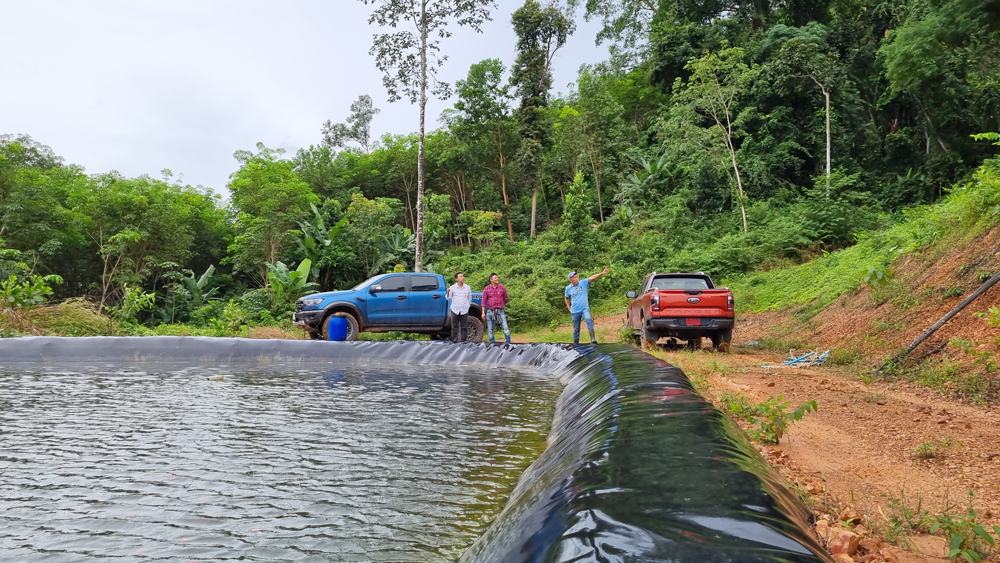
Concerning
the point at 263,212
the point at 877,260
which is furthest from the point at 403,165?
the point at 877,260

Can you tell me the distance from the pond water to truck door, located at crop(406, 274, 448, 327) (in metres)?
5.73

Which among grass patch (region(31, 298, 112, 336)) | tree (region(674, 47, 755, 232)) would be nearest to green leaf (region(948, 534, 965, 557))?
grass patch (region(31, 298, 112, 336))

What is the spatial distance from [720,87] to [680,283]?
15281 mm

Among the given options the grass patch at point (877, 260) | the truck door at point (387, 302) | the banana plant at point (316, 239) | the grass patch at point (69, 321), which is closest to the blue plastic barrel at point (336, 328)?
the truck door at point (387, 302)

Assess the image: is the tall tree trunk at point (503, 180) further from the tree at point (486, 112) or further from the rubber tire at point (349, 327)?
the rubber tire at point (349, 327)

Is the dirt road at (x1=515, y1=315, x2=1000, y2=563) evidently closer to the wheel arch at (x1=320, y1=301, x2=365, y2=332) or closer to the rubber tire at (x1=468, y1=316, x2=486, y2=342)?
the rubber tire at (x1=468, y1=316, x2=486, y2=342)

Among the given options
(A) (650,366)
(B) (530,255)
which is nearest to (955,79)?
(B) (530,255)

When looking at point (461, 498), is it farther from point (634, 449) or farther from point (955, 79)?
point (955, 79)

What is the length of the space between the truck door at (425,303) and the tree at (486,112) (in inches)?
830

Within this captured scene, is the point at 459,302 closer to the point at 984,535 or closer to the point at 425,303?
the point at 425,303

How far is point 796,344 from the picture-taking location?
1061 centimetres

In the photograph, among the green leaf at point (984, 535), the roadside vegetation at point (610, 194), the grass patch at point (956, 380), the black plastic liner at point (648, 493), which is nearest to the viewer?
the black plastic liner at point (648, 493)

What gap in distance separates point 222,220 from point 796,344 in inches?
1225

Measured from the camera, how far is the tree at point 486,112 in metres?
32.7
